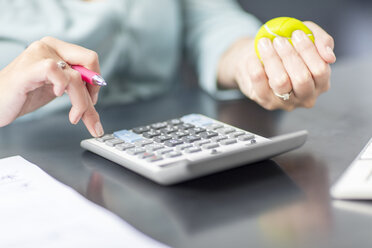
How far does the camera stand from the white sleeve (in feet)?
2.74

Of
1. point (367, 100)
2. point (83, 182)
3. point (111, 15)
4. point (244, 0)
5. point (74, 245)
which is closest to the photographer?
point (74, 245)

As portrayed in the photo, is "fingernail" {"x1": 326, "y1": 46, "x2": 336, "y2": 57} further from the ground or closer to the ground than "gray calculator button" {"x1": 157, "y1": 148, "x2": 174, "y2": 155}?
further from the ground

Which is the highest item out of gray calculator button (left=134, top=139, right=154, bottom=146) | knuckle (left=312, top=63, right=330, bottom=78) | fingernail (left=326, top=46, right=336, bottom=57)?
fingernail (left=326, top=46, right=336, bottom=57)

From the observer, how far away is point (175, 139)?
1.57 ft

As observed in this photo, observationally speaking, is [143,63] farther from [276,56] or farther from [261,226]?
[261,226]

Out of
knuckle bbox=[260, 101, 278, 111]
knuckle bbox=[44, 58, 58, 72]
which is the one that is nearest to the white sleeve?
knuckle bbox=[260, 101, 278, 111]

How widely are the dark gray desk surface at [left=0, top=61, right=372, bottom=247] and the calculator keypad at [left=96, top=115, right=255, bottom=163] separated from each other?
23 millimetres

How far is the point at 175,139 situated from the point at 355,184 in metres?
0.18

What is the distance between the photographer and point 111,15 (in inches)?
32.1

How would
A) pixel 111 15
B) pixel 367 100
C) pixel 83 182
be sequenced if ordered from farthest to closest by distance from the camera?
1. pixel 111 15
2. pixel 367 100
3. pixel 83 182

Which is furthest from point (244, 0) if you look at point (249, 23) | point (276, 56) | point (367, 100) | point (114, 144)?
point (114, 144)

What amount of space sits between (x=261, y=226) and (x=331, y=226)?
0.15 feet

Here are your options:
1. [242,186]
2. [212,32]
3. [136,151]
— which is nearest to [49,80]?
[136,151]

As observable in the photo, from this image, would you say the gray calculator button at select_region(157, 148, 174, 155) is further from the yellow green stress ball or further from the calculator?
the yellow green stress ball
